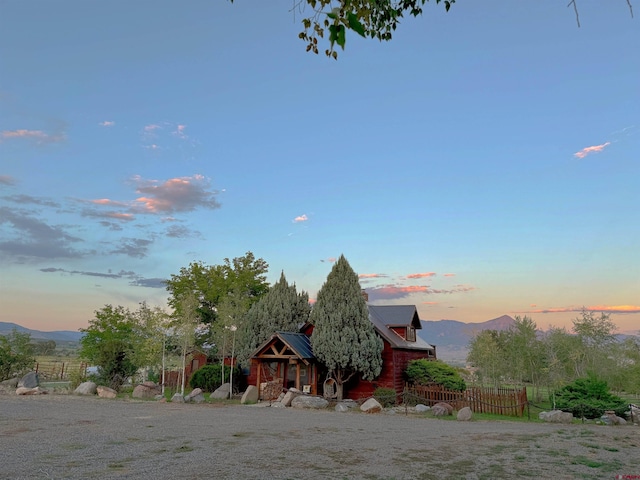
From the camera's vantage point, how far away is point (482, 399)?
2414cm

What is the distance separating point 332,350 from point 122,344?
13.9 meters

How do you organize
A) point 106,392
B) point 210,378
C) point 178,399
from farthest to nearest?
point 210,378, point 106,392, point 178,399

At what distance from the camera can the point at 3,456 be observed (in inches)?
403

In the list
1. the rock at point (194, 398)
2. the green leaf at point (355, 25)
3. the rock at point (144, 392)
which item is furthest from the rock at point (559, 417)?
the green leaf at point (355, 25)

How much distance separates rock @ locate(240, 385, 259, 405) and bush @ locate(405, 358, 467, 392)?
9.47 m

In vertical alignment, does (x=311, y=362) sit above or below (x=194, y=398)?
above

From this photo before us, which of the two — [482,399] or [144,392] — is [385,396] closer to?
[482,399]

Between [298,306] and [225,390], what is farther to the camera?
[298,306]

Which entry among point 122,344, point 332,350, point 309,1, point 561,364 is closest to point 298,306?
point 332,350

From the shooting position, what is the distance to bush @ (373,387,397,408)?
26089 mm

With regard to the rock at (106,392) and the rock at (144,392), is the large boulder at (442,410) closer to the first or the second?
the rock at (144,392)

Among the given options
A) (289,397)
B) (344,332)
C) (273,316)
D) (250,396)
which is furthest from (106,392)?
(344,332)

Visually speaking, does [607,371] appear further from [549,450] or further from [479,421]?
[549,450]

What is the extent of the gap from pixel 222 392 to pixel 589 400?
20032 mm
